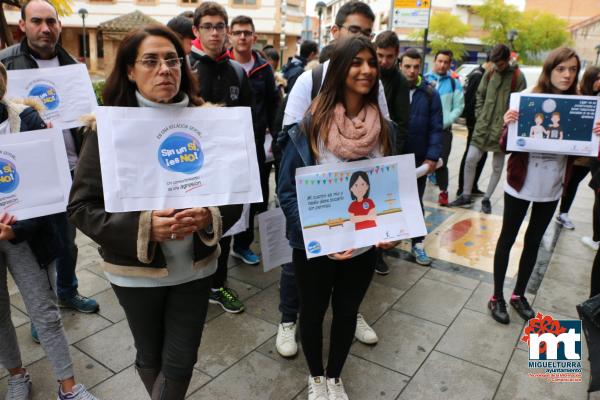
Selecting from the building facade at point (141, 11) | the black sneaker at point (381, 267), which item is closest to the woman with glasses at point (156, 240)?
the black sneaker at point (381, 267)

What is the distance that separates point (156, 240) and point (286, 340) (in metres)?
1.65

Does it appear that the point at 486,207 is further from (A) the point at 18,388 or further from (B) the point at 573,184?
(A) the point at 18,388

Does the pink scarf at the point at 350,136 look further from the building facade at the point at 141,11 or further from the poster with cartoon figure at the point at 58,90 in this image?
the building facade at the point at 141,11

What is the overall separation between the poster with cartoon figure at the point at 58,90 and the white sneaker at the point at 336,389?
2.33 metres

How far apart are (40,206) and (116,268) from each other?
2.42 feet

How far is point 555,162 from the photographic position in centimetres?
332

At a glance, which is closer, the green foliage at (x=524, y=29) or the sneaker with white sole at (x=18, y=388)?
the sneaker with white sole at (x=18, y=388)

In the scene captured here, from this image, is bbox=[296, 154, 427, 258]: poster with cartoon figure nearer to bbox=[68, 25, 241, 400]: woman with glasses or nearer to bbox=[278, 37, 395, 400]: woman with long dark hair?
bbox=[278, 37, 395, 400]: woman with long dark hair

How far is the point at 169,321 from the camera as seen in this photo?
2004mm

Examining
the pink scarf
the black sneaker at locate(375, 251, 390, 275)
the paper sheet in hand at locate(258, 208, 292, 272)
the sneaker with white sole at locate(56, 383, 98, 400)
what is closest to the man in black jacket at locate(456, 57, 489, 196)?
the black sneaker at locate(375, 251, 390, 275)

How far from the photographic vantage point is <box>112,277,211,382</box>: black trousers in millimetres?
1941

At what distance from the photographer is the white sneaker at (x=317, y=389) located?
2.59 m

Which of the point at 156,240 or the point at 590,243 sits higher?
the point at 156,240

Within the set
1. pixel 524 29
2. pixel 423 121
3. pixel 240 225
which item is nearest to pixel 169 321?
pixel 240 225
